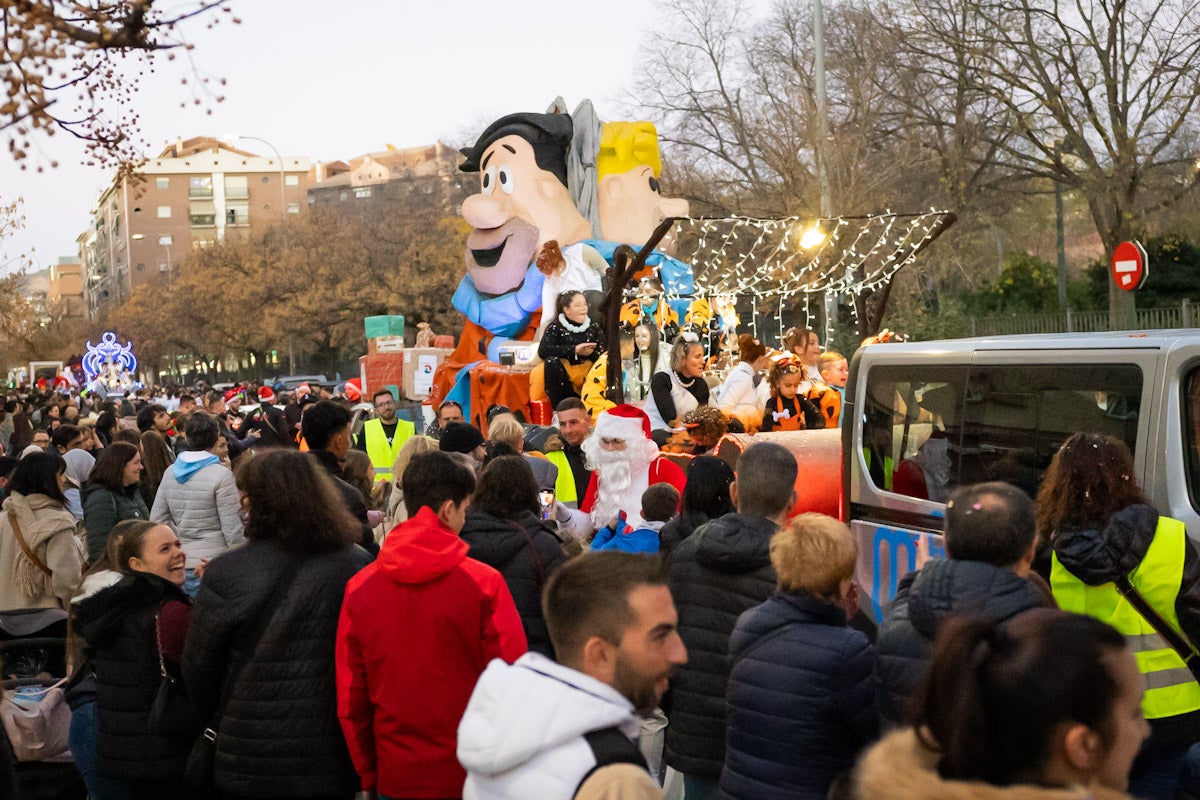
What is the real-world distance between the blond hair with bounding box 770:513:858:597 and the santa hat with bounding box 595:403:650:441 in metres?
4.17

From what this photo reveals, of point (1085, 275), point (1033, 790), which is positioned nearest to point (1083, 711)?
point (1033, 790)

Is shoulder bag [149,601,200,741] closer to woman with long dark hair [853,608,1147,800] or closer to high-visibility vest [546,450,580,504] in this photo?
woman with long dark hair [853,608,1147,800]

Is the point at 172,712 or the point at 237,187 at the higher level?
the point at 237,187

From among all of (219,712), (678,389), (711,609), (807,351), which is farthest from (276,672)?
(807,351)

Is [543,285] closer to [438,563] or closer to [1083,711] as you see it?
[438,563]

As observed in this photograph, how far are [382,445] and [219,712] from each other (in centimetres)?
658

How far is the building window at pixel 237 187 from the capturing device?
124125 millimetres

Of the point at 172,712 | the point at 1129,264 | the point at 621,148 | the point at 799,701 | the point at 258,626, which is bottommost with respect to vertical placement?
the point at 172,712

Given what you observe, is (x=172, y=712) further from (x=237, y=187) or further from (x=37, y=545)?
(x=237, y=187)

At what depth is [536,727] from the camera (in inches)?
101

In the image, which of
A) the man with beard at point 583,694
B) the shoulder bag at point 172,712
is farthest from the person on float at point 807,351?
the man with beard at point 583,694

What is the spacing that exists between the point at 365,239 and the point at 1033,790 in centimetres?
5141

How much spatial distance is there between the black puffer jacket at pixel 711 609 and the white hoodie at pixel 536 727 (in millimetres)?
1839

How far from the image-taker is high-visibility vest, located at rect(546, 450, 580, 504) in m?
8.50
